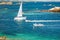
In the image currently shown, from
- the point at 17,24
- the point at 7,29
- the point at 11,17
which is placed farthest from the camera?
the point at 11,17

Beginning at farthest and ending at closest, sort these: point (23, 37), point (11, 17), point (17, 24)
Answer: point (11, 17) < point (17, 24) < point (23, 37)

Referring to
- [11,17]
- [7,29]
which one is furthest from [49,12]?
[7,29]

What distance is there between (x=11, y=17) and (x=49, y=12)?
240cm

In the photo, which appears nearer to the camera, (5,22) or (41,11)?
(5,22)

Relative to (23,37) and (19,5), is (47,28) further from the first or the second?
(19,5)

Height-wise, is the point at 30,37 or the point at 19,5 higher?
the point at 19,5

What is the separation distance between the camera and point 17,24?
34.8 feet

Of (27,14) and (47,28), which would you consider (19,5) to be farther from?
(47,28)

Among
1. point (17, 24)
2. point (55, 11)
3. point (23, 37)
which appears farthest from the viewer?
point (55, 11)

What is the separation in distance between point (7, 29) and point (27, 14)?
2.94 m

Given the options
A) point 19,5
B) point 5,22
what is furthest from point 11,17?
point 19,5

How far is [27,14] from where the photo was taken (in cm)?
1224

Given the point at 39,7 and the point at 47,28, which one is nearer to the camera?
the point at 47,28

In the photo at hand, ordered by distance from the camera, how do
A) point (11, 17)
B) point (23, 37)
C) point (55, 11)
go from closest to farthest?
1. point (23, 37)
2. point (11, 17)
3. point (55, 11)
